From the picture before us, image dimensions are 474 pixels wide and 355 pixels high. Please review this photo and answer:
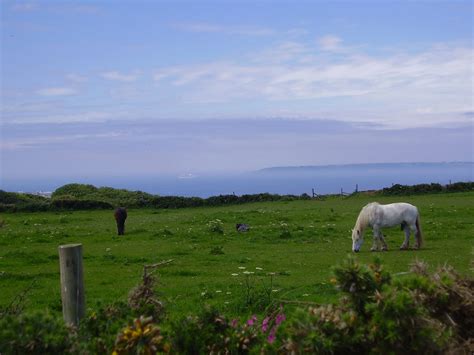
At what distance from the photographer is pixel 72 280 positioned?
5.33 meters

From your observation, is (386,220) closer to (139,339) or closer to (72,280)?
(72,280)

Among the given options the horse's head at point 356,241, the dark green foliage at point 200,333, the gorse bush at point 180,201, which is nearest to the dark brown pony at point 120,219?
the horse's head at point 356,241

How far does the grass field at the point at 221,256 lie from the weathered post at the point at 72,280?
3.22ft

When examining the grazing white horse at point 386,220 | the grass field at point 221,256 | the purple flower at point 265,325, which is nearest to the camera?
the purple flower at point 265,325

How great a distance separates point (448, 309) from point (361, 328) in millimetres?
871

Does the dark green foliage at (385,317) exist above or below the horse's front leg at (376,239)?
above

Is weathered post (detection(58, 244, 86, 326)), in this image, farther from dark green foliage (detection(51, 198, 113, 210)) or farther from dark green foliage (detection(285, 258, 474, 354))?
dark green foliage (detection(51, 198, 113, 210))

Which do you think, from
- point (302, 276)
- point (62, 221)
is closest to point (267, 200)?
point (62, 221)

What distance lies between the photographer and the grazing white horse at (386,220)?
20359mm

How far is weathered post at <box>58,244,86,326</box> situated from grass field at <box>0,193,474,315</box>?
0.98 meters

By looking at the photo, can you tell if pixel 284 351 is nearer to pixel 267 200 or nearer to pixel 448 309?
pixel 448 309

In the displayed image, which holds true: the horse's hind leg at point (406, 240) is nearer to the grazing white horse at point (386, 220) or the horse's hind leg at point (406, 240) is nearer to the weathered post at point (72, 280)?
the grazing white horse at point (386, 220)

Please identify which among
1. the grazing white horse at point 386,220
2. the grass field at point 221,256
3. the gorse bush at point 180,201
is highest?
the gorse bush at point 180,201

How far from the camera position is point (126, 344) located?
4.07m
